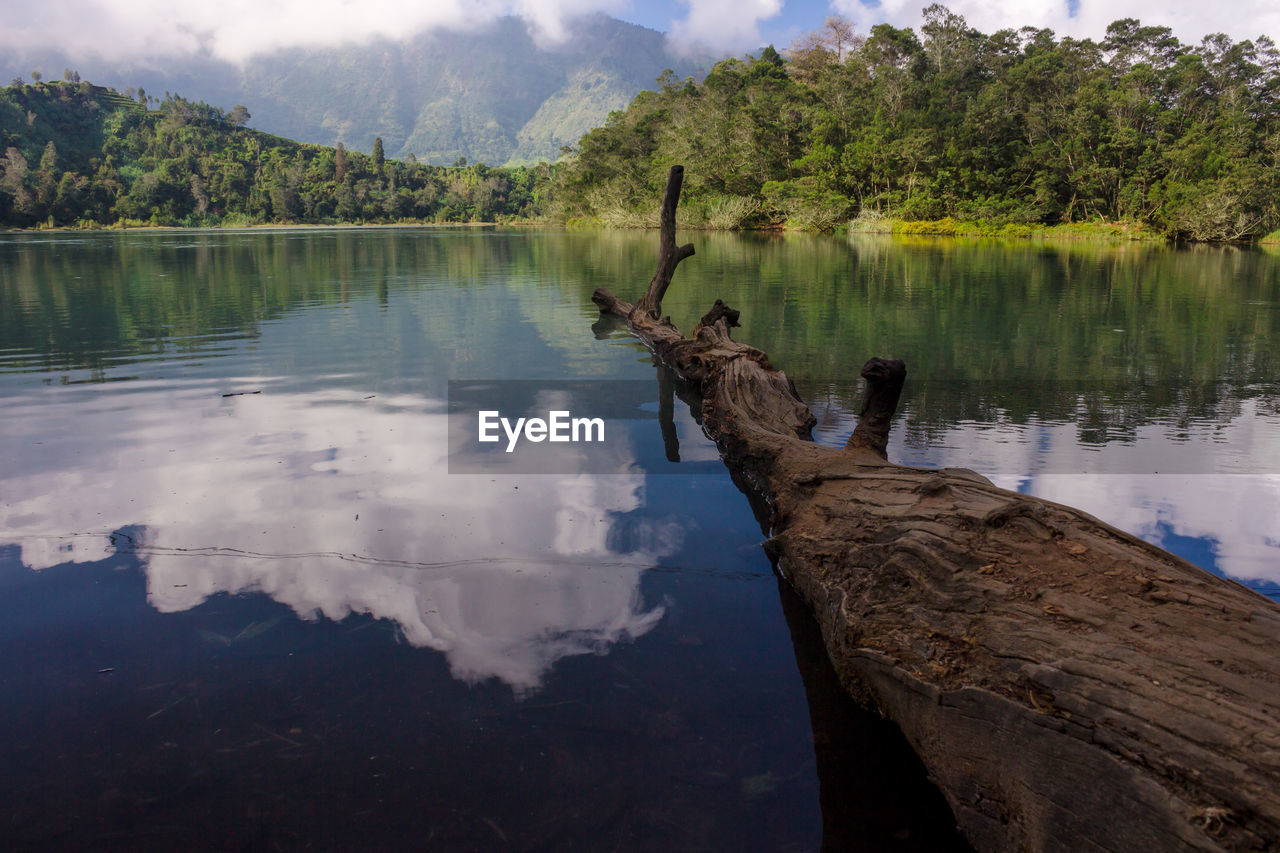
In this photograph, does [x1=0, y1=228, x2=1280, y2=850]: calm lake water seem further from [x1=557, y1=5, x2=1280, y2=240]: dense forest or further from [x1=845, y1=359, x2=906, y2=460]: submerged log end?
[x1=557, y1=5, x2=1280, y2=240]: dense forest

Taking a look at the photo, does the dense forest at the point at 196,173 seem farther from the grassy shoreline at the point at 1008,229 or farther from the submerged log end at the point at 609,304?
the submerged log end at the point at 609,304

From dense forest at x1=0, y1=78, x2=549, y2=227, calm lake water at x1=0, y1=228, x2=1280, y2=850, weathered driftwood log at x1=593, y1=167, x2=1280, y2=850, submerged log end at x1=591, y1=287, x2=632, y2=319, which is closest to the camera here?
weathered driftwood log at x1=593, y1=167, x2=1280, y2=850

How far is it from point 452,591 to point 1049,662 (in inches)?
87.4

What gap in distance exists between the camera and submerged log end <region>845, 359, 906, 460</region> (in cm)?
388

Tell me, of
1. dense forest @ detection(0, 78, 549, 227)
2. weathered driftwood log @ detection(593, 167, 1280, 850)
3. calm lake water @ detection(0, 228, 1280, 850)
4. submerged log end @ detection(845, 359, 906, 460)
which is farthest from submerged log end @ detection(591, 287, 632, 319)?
dense forest @ detection(0, 78, 549, 227)

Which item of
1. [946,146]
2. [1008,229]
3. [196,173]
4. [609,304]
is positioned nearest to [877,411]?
[609,304]

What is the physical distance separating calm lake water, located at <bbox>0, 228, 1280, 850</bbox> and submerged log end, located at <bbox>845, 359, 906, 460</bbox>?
74 cm

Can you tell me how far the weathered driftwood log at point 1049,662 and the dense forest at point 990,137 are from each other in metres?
39.9

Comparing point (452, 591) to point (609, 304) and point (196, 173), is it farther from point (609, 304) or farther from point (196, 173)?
point (196, 173)

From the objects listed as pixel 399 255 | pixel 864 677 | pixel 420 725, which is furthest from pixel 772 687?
pixel 399 255

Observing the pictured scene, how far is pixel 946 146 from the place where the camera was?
4288cm

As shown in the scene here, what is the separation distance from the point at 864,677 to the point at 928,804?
417 millimetres

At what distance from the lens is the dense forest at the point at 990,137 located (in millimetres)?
36656

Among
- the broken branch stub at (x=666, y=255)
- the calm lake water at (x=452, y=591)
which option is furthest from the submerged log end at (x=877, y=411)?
the broken branch stub at (x=666, y=255)
